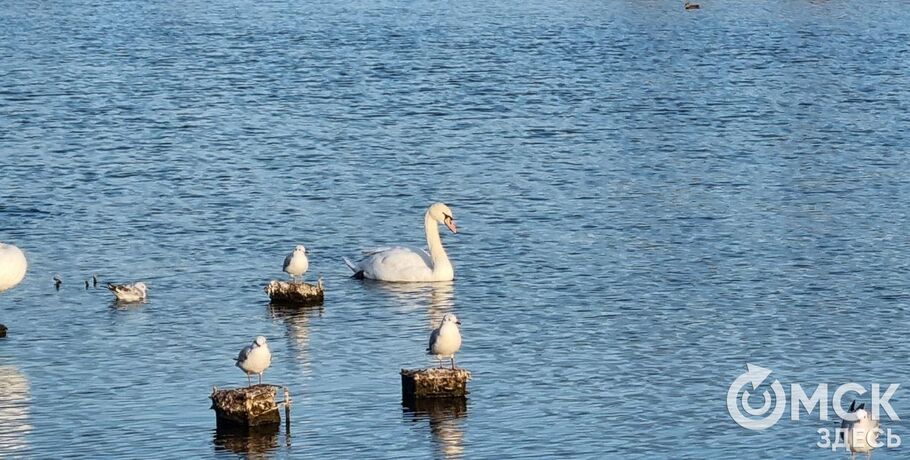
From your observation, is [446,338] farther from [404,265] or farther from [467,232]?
[467,232]

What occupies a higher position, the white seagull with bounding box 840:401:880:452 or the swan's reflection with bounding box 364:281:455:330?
the swan's reflection with bounding box 364:281:455:330

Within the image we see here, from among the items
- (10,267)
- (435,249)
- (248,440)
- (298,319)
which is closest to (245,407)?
(248,440)

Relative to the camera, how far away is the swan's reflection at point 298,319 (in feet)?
88.7

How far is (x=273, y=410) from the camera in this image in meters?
22.6

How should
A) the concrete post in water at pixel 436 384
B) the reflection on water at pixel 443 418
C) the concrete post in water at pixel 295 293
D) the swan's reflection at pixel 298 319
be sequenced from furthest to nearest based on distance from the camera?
the concrete post in water at pixel 295 293 < the swan's reflection at pixel 298 319 < the concrete post in water at pixel 436 384 < the reflection on water at pixel 443 418

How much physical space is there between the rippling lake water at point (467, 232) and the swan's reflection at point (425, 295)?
9 centimetres

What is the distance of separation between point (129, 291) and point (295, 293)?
8.90 feet

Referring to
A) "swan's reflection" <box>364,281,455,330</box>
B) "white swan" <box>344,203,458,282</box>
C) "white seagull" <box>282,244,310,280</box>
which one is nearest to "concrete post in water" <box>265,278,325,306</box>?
"white seagull" <box>282,244,310,280</box>

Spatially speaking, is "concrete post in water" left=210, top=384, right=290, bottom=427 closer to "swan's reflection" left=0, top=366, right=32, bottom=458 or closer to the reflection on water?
the reflection on water

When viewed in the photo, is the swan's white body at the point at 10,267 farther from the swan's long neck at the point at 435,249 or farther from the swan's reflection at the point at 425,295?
the swan's long neck at the point at 435,249

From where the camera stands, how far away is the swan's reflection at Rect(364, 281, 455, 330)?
2955cm

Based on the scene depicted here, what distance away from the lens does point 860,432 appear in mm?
21062

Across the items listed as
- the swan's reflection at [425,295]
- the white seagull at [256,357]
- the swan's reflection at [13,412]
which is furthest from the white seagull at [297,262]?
the white seagull at [256,357]

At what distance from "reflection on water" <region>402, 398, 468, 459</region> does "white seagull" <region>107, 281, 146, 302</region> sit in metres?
7.58
